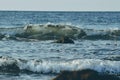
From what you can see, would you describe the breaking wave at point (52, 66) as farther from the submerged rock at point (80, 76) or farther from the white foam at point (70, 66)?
the submerged rock at point (80, 76)

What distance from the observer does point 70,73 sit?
14547 millimetres

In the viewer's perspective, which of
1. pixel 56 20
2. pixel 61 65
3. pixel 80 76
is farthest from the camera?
pixel 56 20

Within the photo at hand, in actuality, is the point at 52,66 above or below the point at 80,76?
below

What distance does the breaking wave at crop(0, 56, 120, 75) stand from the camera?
18703 mm

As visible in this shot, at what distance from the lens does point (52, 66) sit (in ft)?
63.0

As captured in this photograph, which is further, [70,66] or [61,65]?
[61,65]

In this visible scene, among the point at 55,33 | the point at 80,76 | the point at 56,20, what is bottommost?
the point at 56,20

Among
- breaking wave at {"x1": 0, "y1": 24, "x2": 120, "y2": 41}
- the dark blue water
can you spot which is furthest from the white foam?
the dark blue water

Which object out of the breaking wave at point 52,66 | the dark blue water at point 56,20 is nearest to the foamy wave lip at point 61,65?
the breaking wave at point 52,66

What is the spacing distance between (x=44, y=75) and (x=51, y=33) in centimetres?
2415

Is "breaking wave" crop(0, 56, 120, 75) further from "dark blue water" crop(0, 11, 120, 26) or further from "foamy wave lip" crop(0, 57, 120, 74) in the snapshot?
"dark blue water" crop(0, 11, 120, 26)

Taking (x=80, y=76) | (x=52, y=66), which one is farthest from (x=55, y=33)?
(x=80, y=76)

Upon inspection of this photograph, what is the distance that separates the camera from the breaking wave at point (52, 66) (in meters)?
18.7

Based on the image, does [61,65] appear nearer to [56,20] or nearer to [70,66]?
[70,66]
